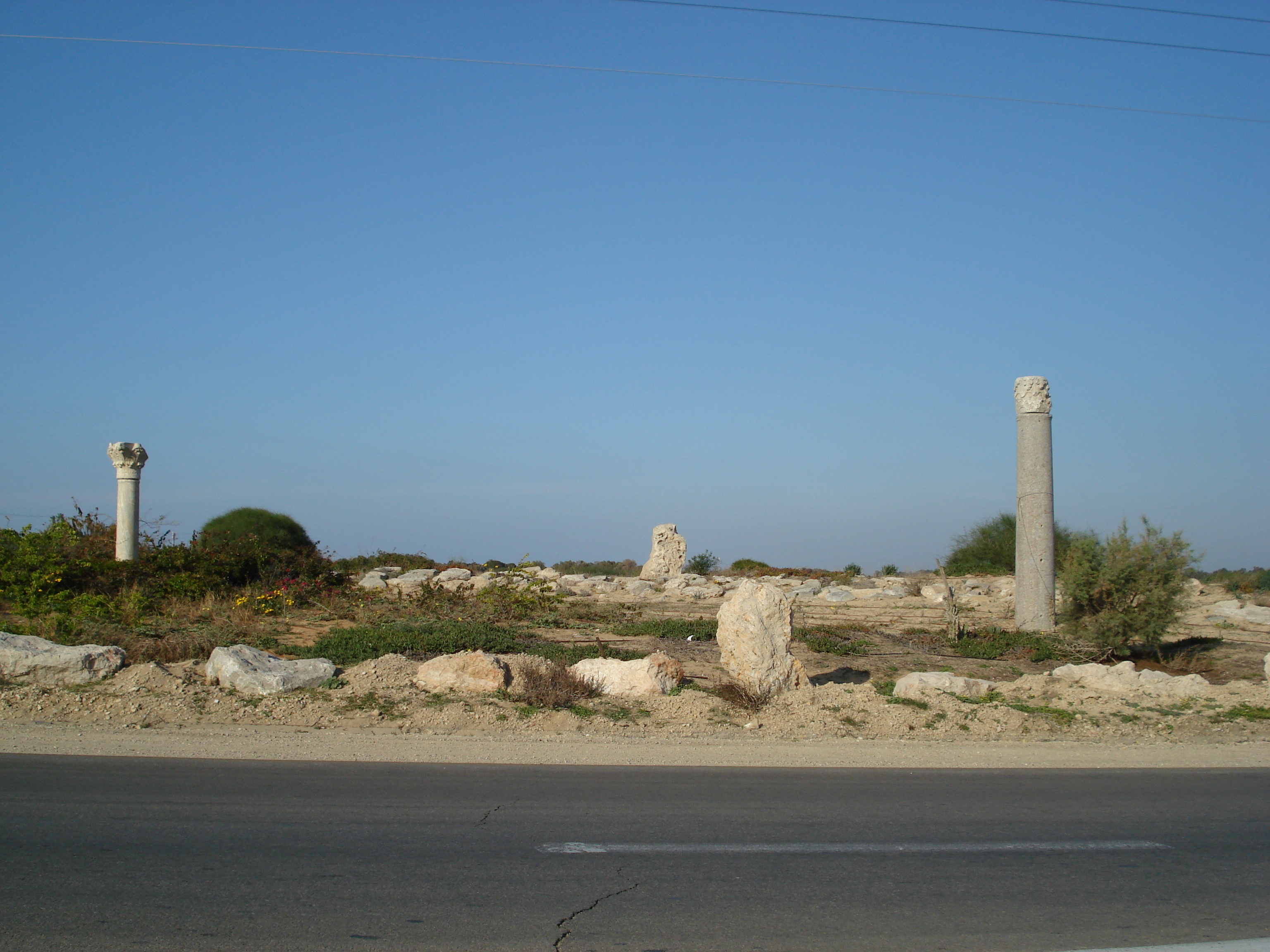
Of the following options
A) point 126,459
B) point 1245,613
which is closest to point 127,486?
point 126,459

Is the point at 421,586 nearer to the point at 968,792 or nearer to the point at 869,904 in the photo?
the point at 968,792

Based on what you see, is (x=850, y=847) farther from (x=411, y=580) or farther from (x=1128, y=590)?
(x=411, y=580)

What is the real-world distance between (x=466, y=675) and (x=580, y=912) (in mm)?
6809

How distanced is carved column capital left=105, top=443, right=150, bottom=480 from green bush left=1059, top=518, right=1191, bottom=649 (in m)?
22.6

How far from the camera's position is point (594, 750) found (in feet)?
28.7

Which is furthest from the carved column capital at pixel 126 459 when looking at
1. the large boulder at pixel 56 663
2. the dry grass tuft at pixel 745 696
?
the dry grass tuft at pixel 745 696

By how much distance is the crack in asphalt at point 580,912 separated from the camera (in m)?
4.05

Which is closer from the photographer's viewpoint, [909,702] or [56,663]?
[56,663]

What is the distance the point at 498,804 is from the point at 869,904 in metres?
2.87

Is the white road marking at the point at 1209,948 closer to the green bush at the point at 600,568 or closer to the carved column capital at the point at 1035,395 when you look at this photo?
the carved column capital at the point at 1035,395

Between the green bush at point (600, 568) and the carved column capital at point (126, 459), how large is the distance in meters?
24.1

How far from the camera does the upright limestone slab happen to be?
3791 centimetres

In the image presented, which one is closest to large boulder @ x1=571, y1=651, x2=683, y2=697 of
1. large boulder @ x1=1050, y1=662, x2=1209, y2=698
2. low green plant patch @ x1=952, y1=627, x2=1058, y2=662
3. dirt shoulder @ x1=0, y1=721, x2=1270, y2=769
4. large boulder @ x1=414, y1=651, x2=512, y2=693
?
large boulder @ x1=414, y1=651, x2=512, y2=693

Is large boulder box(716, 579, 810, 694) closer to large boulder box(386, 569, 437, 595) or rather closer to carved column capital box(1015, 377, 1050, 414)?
carved column capital box(1015, 377, 1050, 414)
